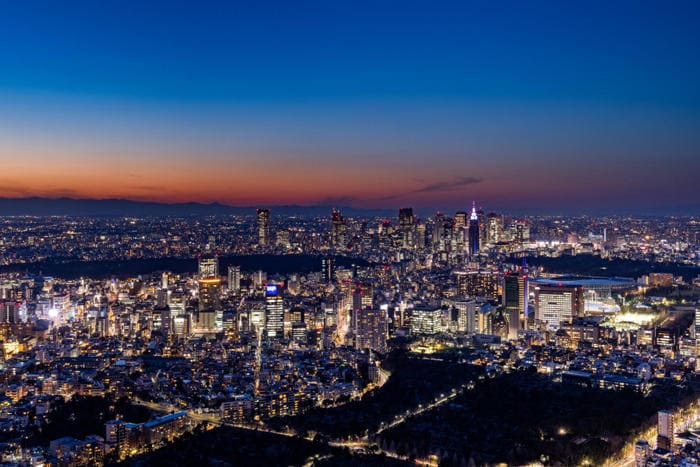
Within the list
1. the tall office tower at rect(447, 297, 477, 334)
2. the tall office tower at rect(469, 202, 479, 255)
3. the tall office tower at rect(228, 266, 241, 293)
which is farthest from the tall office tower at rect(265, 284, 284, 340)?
the tall office tower at rect(469, 202, 479, 255)

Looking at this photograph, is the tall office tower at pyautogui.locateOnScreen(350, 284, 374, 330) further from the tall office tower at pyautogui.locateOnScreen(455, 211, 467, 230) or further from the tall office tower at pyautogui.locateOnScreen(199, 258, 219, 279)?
Result: the tall office tower at pyautogui.locateOnScreen(455, 211, 467, 230)

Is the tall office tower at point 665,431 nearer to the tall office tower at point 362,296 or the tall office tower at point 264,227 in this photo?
the tall office tower at point 362,296

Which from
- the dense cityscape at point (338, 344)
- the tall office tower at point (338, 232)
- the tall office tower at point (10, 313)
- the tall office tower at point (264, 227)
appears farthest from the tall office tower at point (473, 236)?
the tall office tower at point (10, 313)

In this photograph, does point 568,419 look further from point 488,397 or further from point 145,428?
point 145,428

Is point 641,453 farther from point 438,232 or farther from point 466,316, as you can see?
point 438,232

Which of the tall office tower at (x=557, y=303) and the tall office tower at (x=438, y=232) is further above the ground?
the tall office tower at (x=438, y=232)

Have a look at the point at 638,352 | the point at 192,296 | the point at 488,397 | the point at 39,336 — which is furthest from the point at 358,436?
the point at 192,296

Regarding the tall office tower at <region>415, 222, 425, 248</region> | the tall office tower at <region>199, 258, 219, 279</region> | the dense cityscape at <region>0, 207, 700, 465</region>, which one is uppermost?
the tall office tower at <region>415, 222, 425, 248</region>

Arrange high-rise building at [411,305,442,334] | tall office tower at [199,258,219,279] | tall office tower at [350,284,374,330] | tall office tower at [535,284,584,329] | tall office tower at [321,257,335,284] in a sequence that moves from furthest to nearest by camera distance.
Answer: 1. tall office tower at [199,258,219,279]
2. tall office tower at [321,257,335,284]
3. tall office tower at [350,284,374,330]
4. tall office tower at [535,284,584,329]
5. high-rise building at [411,305,442,334]
